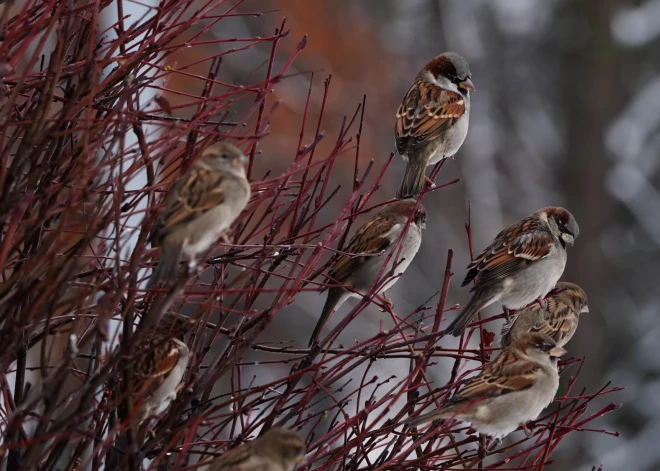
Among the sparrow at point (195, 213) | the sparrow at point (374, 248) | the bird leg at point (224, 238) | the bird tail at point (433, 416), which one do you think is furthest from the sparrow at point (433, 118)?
the sparrow at point (195, 213)

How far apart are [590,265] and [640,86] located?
3.71m

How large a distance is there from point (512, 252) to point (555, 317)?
1.43 feet

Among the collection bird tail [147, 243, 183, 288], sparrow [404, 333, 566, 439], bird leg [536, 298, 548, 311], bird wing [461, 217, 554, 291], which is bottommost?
sparrow [404, 333, 566, 439]

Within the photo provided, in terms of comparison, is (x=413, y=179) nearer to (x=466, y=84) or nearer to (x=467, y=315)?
(x=466, y=84)

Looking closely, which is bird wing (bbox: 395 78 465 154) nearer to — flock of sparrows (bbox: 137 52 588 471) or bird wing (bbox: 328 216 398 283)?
flock of sparrows (bbox: 137 52 588 471)

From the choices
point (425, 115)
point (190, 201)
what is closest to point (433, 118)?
point (425, 115)

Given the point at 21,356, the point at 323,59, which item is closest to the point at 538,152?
the point at 323,59

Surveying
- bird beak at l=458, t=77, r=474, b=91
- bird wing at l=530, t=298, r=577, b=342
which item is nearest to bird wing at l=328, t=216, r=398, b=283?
bird wing at l=530, t=298, r=577, b=342

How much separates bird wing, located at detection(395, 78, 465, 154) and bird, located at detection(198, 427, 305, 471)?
9.79ft

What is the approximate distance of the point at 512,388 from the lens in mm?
4062

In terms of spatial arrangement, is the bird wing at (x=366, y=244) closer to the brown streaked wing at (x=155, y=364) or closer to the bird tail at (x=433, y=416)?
the bird tail at (x=433, y=416)

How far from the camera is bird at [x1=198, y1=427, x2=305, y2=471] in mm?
2957

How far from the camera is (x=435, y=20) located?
18.3m

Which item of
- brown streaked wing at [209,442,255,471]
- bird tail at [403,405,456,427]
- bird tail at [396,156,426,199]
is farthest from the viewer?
bird tail at [396,156,426,199]
